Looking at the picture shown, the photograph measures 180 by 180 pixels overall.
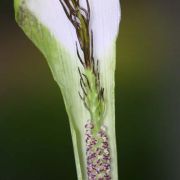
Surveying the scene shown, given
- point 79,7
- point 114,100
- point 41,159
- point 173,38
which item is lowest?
point 41,159

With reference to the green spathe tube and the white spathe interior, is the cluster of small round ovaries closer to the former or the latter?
the green spathe tube

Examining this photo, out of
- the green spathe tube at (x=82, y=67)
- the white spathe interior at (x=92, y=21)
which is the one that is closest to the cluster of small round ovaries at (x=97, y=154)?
the green spathe tube at (x=82, y=67)

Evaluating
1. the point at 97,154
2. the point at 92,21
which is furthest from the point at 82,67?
the point at 97,154

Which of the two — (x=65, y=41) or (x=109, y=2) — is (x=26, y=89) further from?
(x=109, y=2)

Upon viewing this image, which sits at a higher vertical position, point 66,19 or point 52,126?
point 66,19

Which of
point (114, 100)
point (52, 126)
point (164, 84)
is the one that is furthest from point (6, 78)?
point (164, 84)

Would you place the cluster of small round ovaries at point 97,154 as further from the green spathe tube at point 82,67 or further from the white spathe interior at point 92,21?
the white spathe interior at point 92,21

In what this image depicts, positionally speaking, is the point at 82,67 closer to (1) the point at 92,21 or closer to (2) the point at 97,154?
(1) the point at 92,21

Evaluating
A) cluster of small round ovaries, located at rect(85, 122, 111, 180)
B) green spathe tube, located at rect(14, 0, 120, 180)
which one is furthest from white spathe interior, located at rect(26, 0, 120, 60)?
cluster of small round ovaries, located at rect(85, 122, 111, 180)
